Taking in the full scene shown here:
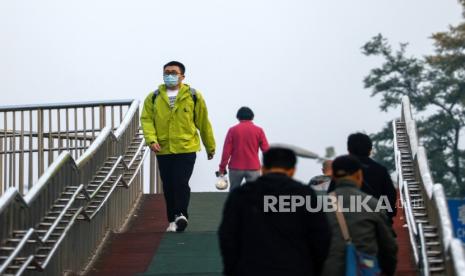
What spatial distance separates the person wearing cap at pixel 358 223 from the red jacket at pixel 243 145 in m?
7.57

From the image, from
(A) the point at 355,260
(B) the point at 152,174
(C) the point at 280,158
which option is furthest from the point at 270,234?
(B) the point at 152,174

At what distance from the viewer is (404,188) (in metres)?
16.5

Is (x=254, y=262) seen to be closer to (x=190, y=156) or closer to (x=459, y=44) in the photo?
(x=190, y=156)

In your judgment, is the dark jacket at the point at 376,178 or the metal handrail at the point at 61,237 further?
the metal handrail at the point at 61,237

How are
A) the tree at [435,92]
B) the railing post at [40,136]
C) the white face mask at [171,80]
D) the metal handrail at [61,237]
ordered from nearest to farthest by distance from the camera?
the metal handrail at [61,237] < the white face mask at [171,80] < the railing post at [40,136] < the tree at [435,92]

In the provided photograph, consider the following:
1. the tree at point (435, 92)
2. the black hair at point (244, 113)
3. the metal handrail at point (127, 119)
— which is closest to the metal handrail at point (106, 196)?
the metal handrail at point (127, 119)

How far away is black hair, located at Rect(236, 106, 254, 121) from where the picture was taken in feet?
62.9

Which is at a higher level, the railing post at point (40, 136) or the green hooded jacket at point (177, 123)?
the green hooded jacket at point (177, 123)

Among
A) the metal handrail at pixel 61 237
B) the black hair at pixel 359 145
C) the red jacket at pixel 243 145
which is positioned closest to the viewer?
the black hair at pixel 359 145

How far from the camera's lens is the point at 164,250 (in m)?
17.2

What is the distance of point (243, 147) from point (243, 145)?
0.02 meters

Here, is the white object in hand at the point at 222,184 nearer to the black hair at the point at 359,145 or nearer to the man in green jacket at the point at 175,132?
the man in green jacket at the point at 175,132

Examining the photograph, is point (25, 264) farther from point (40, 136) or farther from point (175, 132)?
point (40, 136)

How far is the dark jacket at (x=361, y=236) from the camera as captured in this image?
36.9 feet
